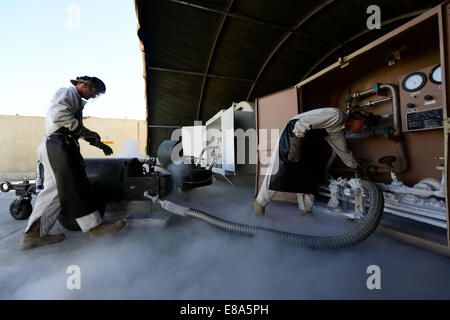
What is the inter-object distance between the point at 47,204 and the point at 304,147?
113 inches

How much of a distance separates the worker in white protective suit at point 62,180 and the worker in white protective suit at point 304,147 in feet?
6.61

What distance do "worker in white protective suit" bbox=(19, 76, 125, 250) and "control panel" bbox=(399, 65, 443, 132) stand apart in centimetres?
366

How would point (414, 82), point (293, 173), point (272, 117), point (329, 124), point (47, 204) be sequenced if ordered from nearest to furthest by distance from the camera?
point (47, 204) < point (329, 124) < point (414, 82) < point (293, 173) < point (272, 117)

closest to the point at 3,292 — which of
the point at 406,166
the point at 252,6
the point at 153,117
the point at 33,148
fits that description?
the point at 406,166

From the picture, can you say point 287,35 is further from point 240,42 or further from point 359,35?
point 359,35

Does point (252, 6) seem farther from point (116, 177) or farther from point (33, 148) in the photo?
point (33, 148)

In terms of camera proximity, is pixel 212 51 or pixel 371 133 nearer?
pixel 371 133

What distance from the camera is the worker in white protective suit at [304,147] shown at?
6.45 feet

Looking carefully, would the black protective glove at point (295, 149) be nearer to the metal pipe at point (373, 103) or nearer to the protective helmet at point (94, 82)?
the metal pipe at point (373, 103)

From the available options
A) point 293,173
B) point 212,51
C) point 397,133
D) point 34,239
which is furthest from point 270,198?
point 212,51

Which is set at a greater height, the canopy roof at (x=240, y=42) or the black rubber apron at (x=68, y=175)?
the canopy roof at (x=240, y=42)

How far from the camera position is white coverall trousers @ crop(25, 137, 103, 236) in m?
1.73

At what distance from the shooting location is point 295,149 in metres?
2.14

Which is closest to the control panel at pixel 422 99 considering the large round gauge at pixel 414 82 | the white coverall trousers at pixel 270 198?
the large round gauge at pixel 414 82
